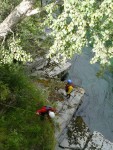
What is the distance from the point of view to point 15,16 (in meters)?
13.1

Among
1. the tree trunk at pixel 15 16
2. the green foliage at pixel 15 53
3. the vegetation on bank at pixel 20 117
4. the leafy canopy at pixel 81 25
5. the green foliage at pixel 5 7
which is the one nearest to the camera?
the leafy canopy at pixel 81 25

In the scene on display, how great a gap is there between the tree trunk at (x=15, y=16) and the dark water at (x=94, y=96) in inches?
401

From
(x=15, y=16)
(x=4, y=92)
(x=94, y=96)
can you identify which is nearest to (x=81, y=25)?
(x=15, y=16)

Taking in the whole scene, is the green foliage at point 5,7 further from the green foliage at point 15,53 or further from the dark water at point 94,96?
the dark water at point 94,96

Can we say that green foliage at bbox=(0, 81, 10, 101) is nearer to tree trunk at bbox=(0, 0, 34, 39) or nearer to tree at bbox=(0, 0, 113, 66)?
tree trunk at bbox=(0, 0, 34, 39)

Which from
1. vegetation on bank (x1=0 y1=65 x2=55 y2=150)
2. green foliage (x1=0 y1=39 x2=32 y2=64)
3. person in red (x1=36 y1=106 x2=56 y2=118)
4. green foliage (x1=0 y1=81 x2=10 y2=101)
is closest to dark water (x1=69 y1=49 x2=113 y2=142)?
vegetation on bank (x1=0 y1=65 x2=55 y2=150)

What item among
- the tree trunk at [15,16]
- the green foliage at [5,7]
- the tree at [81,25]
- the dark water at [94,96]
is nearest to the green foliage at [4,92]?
the tree trunk at [15,16]

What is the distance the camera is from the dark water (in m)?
21.8

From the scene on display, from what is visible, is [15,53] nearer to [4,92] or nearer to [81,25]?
[4,92]

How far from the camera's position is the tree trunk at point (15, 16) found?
41.4ft

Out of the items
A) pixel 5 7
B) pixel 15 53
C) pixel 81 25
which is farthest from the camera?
pixel 5 7

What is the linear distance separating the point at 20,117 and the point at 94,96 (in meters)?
10.4

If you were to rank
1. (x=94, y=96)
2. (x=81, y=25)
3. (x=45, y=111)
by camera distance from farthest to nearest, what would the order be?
(x=94, y=96) → (x=45, y=111) → (x=81, y=25)

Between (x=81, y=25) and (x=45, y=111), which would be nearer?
(x=81, y=25)
